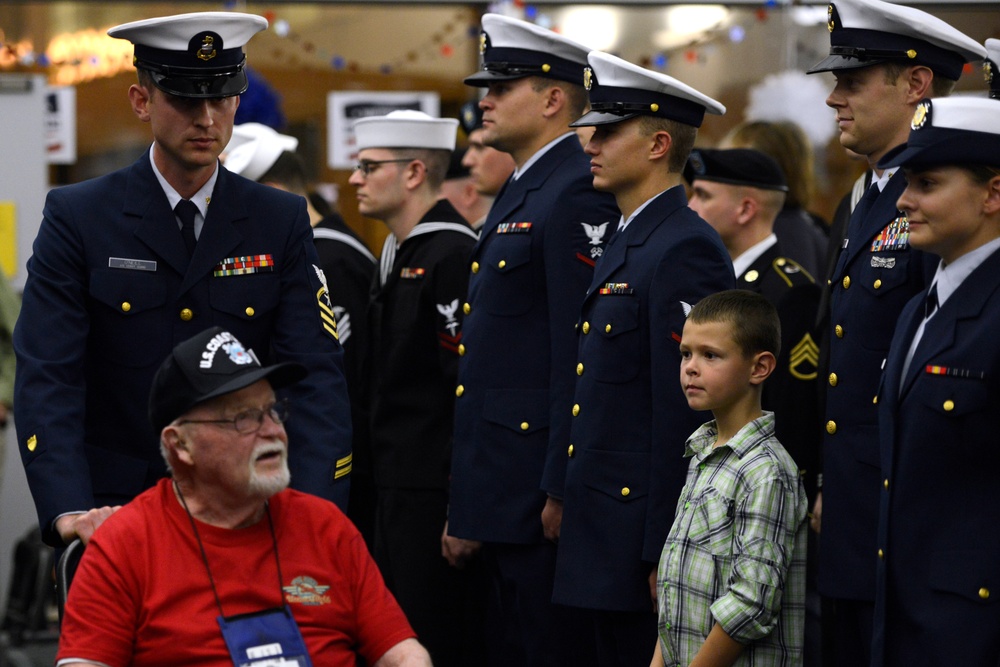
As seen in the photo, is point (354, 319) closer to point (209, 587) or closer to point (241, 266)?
point (241, 266)

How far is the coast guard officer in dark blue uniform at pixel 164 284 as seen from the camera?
356 centimetres

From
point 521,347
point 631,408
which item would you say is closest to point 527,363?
point 521,347

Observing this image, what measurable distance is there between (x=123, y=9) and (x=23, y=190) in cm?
196

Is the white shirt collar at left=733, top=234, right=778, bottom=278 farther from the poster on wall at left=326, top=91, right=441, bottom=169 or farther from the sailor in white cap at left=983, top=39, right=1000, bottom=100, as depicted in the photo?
the poster on wall at left=326, top=91, right=441, bottom=169

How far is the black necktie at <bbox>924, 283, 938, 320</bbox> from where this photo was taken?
3422 millimetres

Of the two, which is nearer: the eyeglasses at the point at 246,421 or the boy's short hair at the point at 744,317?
the eyeglasses at the point at 246,421

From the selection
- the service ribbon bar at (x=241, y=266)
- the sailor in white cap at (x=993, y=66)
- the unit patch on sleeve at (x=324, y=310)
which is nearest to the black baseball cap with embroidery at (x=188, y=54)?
the service ribbon bar at (x=241, y=266)

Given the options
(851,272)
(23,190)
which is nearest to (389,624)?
(851,272)

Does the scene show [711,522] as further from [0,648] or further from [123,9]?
[123,9]

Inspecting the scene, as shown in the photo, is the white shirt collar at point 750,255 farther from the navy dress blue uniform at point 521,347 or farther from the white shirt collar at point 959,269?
the white shirt collar at point 959,269

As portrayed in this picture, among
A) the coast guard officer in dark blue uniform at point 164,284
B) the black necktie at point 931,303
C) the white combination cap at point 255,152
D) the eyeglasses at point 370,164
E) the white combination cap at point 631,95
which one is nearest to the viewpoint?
the black necktie at point 931,303

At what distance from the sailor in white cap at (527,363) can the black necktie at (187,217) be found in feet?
4.01

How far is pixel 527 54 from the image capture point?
16.1 feet

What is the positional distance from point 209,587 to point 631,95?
1975 millimetres
